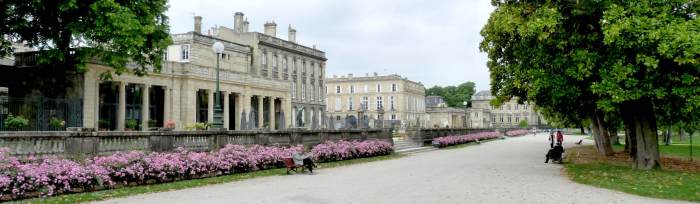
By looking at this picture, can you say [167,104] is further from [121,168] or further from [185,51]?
[121,168]

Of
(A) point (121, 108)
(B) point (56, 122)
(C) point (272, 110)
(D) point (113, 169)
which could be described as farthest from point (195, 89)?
(D) point (113, 169)

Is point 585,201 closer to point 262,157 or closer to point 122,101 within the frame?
point 262,157

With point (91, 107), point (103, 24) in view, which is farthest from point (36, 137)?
point (91, 107)

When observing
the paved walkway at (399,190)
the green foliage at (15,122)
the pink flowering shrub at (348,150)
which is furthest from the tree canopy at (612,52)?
the green foliage at (15,122)

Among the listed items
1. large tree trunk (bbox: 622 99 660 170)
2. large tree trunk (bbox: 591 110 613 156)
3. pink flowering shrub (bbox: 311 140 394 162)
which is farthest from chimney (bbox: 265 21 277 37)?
large tree trunk (bbox: 622 99 660 170)

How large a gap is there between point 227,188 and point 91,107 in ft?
67.2

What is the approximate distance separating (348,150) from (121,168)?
13.9m

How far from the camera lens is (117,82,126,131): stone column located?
34.8m

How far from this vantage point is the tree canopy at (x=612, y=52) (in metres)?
16.1

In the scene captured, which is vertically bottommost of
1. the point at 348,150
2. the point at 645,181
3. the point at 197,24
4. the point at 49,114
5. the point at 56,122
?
the point at 645,181

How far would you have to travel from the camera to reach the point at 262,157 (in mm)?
20031

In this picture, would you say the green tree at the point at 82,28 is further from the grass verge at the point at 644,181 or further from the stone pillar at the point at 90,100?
the grass verge at the point at 644,181

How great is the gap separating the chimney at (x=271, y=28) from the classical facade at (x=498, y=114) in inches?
3166

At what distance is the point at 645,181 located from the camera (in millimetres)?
16094
